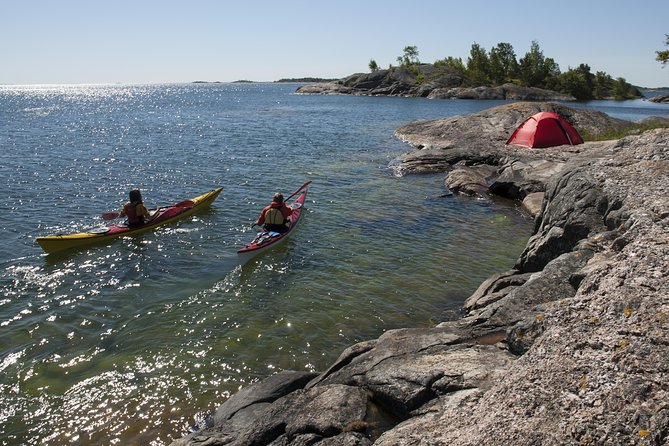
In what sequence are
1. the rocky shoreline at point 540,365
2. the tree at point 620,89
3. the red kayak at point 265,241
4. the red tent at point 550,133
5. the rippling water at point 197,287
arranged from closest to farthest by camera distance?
the rocky shoreline at point 540,365, the rippling water at point 197,287, the red kayak at point 265,241, the red tent at point 550,133, the tree at point 620,89

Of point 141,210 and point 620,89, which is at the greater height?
point 620,89

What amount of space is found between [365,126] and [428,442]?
5184cm

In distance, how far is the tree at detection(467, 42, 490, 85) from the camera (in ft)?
409

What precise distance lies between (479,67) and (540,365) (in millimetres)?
134454

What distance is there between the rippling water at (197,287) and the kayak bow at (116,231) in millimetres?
412

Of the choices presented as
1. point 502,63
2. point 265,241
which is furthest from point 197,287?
point 502,63

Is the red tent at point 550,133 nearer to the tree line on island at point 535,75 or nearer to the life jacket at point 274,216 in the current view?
the life jacket at point 274,216

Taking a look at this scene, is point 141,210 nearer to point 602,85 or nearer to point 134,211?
point 134,211

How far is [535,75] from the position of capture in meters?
118

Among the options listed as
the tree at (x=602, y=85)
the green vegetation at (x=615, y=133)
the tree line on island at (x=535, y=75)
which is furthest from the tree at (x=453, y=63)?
the green vegetation at (x=615, y=133)

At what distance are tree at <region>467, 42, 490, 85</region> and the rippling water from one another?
351ft

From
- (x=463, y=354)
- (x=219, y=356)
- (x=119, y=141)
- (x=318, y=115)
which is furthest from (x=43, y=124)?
(x=463, y=354)

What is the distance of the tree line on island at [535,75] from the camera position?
112m

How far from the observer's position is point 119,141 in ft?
141
